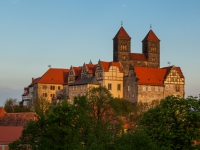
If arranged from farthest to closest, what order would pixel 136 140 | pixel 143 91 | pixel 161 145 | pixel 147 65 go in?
pixel 147 65 < pixel 143 91 < pixel 161 145 < pixel 136 140

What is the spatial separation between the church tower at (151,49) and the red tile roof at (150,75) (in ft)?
19.2

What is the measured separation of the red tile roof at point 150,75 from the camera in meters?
132

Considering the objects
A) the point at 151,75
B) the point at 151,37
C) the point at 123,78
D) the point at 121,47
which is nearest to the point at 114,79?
the point at 123,78

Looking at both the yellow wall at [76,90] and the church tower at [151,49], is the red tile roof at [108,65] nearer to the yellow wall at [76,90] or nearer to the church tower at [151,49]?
the yellow wall at [76,90]

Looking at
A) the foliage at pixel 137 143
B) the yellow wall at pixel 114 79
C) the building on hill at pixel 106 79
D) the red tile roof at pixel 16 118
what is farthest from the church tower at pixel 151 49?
the foliage at pixel 137 143

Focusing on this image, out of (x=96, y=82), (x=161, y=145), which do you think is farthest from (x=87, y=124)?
(x=96, y=82)

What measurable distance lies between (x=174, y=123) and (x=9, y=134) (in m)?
24.7

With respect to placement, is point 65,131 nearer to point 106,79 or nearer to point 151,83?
point 106,79

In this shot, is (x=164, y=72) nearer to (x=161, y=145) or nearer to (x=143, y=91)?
(x=143, y=91)

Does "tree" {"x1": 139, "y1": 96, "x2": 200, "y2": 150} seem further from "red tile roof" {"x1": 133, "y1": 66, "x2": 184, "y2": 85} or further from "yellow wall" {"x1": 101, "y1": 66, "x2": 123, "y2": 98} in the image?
"red tile roof" {"x1": 133, "y1": 66, "x2": 184, "y2": 85}

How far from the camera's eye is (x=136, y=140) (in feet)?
159

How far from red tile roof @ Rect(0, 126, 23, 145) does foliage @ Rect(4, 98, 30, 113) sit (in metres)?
40.9

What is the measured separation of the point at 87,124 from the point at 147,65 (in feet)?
286

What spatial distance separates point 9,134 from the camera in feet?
243
